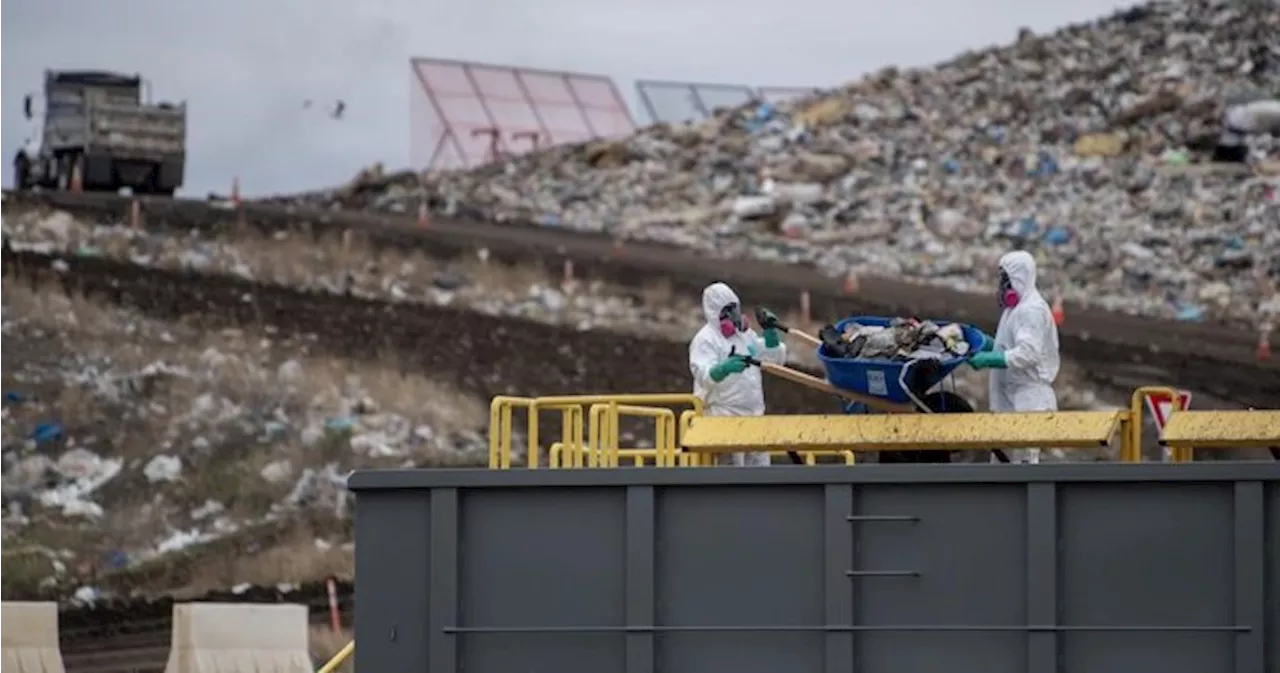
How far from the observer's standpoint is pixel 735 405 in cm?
1141

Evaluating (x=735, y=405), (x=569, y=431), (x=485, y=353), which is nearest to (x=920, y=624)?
(x=569, y=431)

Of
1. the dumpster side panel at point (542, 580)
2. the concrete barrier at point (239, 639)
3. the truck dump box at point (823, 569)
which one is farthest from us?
the concrete barrier at point (239, 639)

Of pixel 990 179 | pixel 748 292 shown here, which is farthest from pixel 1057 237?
pixel 748 292

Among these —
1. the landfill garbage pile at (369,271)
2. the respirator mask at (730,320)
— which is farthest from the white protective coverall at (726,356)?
the landfill garbage pile at (369,271)

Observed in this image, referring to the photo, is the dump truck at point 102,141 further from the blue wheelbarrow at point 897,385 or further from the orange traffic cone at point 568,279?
the blue wheelbarrow at point 897,385

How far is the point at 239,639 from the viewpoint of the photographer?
14984mm

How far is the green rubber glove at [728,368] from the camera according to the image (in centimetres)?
1020

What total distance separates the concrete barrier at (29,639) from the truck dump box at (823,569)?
7.06 meters

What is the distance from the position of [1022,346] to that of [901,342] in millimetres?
679

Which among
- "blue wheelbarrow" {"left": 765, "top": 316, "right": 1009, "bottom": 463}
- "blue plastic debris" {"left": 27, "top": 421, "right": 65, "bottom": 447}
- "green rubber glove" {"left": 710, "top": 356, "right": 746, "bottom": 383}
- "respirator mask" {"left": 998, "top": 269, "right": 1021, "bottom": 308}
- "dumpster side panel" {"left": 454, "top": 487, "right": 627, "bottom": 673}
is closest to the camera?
"dumpster side panel" {"left": 454, "top": 487, "right": 627, "bottom": 673}

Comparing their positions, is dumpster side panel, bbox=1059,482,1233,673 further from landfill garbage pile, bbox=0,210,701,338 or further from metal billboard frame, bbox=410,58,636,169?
metal billboard frame, bbox=410,58,636,169

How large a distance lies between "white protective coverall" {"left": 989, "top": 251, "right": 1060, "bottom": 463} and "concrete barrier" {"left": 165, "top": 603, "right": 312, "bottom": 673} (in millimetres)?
5750

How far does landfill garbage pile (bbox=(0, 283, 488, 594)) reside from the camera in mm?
22750

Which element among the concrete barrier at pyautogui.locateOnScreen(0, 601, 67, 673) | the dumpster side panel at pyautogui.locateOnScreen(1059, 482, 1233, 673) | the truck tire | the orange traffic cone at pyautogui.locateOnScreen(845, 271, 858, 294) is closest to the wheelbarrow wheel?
→ the dumpster side panel at pyautogui.locateOnScreen(1059, 482, 1233, 673)
